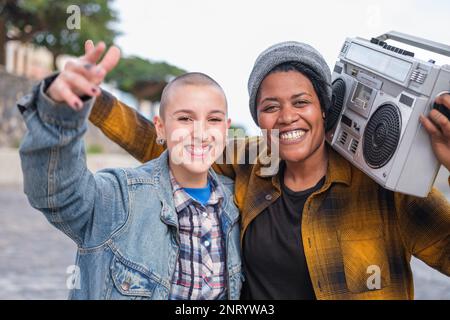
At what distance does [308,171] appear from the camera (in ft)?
6.92

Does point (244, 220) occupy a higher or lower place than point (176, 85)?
lower

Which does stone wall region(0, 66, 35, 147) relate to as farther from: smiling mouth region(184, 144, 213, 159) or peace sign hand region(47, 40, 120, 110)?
peace sign hand region(47, 40, 120, 110)

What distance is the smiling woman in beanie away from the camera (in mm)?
1870

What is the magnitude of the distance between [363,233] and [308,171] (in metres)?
0.33

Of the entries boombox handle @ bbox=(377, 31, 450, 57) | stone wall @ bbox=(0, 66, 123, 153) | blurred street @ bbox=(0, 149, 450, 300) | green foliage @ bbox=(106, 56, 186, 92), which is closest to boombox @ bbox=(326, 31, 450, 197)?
boombox handle @ bbox=(377, 31, 450, 57)

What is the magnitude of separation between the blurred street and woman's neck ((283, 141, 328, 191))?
9.92 feet

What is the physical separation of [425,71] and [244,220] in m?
0.79

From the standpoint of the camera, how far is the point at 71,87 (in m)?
1.35

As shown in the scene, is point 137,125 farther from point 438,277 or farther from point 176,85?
point 438,277

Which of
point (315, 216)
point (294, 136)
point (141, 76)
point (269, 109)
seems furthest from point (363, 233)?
point (141, 76)

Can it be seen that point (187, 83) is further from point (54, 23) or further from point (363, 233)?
point (54, 23)

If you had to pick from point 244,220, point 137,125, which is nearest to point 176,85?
point 137,125

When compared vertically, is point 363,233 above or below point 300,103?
below

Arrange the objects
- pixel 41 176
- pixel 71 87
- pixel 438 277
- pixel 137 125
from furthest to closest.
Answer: pixel 438 277 → pixel 137 125 → pixel 41 176 → pixel 71 87
